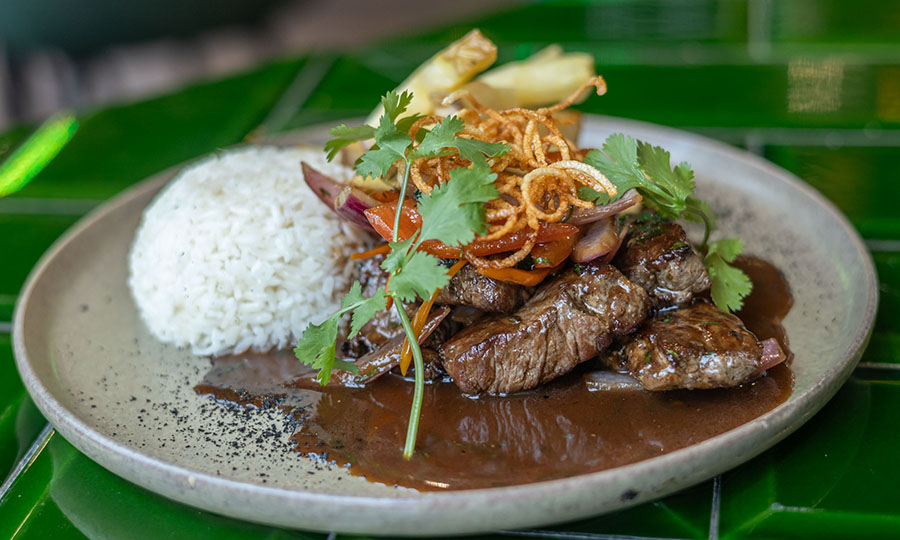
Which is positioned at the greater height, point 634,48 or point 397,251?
point 397,251

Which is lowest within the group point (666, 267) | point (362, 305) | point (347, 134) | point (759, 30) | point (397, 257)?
point (759, 30)

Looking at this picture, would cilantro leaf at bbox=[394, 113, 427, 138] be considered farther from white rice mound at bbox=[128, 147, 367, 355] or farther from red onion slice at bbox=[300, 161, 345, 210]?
white rice mound at bbox=[128, 147, 367, 355]

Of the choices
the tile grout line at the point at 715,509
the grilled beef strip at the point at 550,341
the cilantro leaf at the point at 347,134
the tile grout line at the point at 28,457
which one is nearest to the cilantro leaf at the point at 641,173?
the grilled beef strip at the point at 550,341

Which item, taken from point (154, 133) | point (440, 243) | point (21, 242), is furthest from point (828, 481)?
point (154, 133)

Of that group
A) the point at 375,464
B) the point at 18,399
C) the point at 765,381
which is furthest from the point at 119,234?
the point at 765,381

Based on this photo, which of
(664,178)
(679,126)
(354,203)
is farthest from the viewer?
(679,126)

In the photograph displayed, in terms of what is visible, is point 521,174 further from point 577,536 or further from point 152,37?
point 152,37

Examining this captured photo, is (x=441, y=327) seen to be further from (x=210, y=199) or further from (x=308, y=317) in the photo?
(x=210, y=199)
